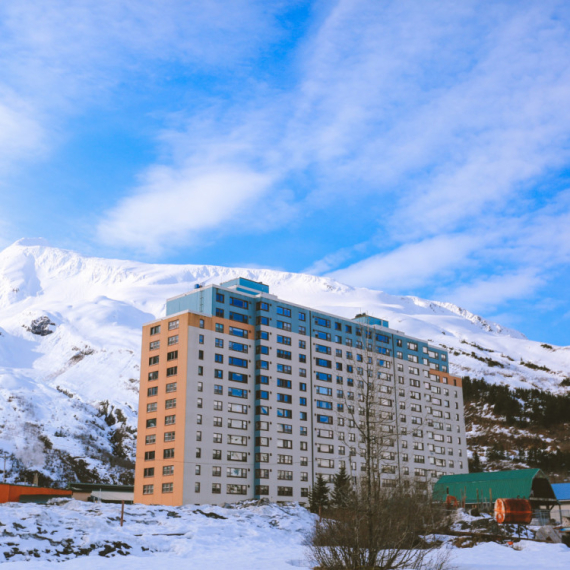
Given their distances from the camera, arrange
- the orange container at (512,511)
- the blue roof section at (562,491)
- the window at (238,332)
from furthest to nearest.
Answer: the blue roof section at (562,491) < the window at (238,332) < the orange container at (512,511)

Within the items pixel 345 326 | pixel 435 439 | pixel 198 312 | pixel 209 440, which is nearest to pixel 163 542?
pixel 209 440

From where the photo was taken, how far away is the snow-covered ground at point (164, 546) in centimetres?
3750

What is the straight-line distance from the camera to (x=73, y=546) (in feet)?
140

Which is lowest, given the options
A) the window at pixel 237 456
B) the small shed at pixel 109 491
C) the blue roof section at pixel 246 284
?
the small shed at pixel 109 491

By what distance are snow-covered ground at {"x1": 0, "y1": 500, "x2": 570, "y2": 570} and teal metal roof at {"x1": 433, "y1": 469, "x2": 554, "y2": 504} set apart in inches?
2133

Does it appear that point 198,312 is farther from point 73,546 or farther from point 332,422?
point 73,546

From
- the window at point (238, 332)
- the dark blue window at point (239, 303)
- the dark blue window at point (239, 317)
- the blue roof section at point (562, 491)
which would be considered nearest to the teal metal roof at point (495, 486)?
the blue roof section at point (562, 491)

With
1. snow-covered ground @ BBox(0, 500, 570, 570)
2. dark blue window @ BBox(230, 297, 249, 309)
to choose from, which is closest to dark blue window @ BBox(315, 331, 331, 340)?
dark blue window @ BBox(230, 297, 249, 309)

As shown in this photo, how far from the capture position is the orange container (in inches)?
3140

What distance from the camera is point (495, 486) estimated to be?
11275 cm

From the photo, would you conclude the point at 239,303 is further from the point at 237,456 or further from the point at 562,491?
the point at 562,491

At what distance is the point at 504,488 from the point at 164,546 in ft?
264

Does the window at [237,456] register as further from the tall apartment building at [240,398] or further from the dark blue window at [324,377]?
the dark blue window at [324,377]

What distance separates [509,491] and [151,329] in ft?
220
